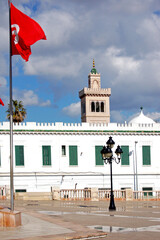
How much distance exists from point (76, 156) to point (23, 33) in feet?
86.8

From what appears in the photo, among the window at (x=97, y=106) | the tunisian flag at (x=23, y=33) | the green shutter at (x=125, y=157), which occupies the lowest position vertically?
the green shutter at (x=125, y=157)

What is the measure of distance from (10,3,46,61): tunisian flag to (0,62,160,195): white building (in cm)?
2447

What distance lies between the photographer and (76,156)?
40.1m

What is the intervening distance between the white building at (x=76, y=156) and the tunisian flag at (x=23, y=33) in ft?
80.3

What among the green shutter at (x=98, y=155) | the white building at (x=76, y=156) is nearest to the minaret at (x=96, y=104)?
the white building at (x=76, y=156)

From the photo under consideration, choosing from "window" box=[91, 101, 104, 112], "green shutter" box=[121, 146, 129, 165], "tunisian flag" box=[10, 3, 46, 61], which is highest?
"window" box=[91, 101, 104, 112]

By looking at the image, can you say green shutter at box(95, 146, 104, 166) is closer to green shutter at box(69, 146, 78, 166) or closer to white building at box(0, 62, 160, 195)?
white building at box(0, 62, 160, 195)

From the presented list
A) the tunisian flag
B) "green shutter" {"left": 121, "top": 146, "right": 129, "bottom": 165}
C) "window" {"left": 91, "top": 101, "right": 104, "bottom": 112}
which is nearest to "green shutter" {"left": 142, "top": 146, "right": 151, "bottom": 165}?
"green shutter" {"left": 121, "top": 146, "right": 129, "bottom": 165}

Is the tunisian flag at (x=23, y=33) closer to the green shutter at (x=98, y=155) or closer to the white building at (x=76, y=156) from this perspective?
the white building at (x=76, y=156)

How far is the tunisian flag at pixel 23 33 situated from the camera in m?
14.3

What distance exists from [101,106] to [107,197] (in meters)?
44.1

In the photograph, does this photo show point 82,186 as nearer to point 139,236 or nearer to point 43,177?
point 43,177

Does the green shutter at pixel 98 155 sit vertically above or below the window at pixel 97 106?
below

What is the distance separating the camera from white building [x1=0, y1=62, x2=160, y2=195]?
127 feet
